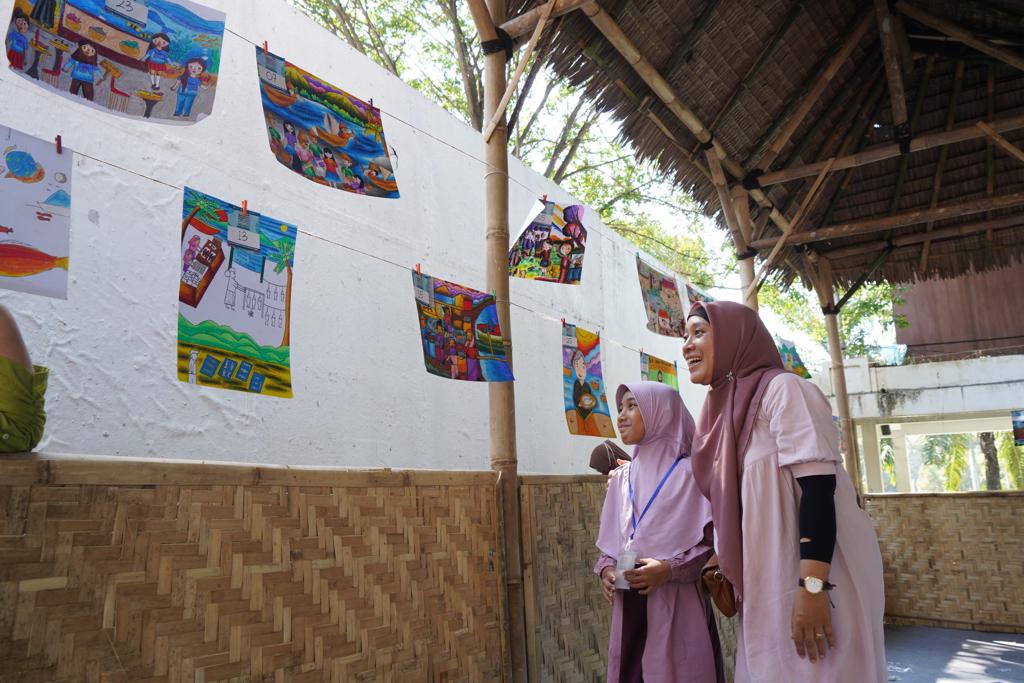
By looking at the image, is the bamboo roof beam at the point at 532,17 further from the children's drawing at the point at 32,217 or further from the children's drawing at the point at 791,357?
the children's drawing at the point at 791,357

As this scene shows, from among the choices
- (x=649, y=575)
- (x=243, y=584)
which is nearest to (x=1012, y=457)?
(x=649, y=575)

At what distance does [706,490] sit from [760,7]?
419 cm

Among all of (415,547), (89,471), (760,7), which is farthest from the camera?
(760,7)

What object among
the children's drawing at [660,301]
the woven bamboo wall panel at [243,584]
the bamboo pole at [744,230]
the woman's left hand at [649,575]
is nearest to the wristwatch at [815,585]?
the woman's left hand at [649,575]

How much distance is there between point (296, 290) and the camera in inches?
139

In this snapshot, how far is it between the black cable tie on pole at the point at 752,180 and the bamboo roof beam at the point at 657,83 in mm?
46

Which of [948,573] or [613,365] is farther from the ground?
[613,365]

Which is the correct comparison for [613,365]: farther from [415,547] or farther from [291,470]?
[291,470]

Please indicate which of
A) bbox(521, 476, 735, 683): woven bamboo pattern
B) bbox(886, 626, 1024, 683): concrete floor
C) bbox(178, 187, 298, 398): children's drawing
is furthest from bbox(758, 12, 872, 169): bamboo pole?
bbox(178, 187, 298, 398): children's drawing

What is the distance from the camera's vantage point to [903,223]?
6.34 meters

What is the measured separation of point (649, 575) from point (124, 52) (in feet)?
7.75

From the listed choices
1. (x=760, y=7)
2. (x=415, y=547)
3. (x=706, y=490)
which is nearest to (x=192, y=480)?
(x=415, y=547)

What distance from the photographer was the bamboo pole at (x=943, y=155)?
241 inches

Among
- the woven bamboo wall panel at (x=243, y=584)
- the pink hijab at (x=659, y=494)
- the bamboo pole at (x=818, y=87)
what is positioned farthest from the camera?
the bamboo pole at (x=818, y=87)
